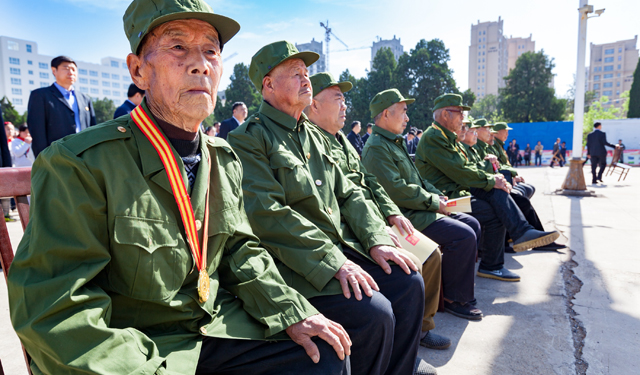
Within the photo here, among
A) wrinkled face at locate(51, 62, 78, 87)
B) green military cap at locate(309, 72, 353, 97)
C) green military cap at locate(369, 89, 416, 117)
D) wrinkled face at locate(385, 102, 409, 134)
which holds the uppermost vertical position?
wrinkled face at locate(51, 62, 78, 87)

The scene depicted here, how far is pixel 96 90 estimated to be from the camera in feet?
356

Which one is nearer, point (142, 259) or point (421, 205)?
point (142, 259)

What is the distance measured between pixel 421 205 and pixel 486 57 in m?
116

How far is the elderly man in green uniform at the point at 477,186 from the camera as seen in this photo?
407 cm

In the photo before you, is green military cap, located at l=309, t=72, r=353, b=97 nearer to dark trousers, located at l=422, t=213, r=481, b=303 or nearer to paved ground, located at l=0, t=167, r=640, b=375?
dark trousers, located at l=422, t=213, r=481, b=303

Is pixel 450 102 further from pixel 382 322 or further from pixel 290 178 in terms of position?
pixel 382 322

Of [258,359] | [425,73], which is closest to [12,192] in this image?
[258,359]

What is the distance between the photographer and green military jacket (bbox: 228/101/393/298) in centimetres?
191

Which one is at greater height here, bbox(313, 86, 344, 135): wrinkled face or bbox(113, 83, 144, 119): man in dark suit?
bbox(113, 83, 144, 119): man in dark suit

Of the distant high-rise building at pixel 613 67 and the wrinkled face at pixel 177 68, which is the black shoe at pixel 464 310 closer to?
the wrinkled face at pixel 177 68

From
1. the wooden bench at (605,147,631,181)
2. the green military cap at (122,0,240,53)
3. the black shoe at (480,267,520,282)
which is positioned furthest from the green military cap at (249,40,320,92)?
the wooden bench at (605,147,631,181)

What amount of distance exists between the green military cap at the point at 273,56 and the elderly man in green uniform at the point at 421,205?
4.14ft

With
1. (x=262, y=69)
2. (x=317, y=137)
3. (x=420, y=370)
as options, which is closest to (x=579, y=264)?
(x=420, y=370)

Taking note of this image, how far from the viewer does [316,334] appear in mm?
1429
